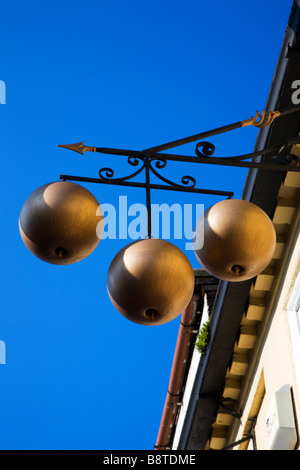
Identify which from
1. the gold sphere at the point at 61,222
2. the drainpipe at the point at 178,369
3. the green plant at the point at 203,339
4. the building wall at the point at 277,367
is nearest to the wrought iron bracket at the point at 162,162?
the gold sphere at the point at 61,222

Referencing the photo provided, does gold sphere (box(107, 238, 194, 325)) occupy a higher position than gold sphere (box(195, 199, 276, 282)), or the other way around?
gold sphere (box(195, 199, 276, 282))

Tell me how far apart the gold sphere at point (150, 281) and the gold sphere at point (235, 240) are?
17 cm

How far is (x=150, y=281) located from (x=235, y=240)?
17.7 inches

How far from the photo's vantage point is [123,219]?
316 cm

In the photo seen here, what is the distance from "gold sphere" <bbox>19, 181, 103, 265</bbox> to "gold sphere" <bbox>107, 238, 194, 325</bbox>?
23 cm

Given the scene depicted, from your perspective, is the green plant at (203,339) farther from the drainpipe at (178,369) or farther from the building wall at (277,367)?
the drainpipe at (178,369)

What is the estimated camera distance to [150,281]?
2.56 m

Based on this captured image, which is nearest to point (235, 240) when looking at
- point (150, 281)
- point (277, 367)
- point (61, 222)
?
point (150, 281)

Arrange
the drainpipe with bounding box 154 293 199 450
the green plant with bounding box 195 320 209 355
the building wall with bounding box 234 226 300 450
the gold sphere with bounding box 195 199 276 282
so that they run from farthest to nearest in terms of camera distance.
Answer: the drainpipe with bounding box 154 293 199 450 → the green plant with bounding box 195 320 209 355 → the building wall with bounding box 234 226 300 450 → the gold sphere with bounding box 195 199 276 282

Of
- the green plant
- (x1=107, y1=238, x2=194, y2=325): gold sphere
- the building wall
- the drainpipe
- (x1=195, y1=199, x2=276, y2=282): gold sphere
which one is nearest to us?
(x1=107, y1=238, x2=194, y2=325): gold sphere

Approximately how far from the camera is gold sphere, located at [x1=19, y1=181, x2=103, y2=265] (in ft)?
9.03

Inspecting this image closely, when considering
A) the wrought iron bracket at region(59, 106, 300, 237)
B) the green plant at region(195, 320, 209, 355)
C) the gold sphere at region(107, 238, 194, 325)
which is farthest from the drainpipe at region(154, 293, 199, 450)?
the gold sphere at region(107, 238, 194, 325)

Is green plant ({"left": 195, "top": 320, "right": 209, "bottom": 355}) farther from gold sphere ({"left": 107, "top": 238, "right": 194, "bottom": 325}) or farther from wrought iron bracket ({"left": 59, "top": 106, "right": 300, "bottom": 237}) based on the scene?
gold sphere ({"left": 107, "top": 238, "right": 194, "bottom": 325})

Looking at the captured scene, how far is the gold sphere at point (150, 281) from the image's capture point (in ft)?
8.42
